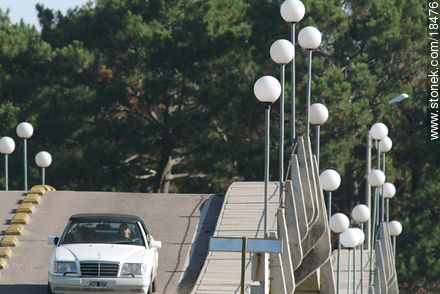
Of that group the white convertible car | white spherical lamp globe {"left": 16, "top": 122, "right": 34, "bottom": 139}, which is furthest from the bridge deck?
white spherical lamp globe {"left": 16, "top": 122, "right": 34, "bottom": 139}

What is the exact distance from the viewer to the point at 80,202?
25750 mm

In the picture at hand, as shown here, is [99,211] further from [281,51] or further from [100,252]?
[281,51]

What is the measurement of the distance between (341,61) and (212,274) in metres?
28.8

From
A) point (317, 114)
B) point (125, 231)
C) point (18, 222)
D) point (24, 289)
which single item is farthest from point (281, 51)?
point (18, 222)

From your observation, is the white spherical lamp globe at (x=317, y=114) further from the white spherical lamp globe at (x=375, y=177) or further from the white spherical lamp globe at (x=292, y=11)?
the white spherical lamp globe at (x=375, y=177)

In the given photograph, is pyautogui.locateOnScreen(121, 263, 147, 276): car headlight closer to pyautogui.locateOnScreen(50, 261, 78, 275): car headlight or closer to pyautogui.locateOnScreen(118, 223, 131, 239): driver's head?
pyautogui.locateOnScreen(50, 261, 78, 275): car headlight

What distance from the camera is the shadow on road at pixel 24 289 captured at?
56.1 ft

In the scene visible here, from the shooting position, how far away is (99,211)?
81.0 feet

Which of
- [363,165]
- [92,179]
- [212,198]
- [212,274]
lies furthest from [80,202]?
[363,165]

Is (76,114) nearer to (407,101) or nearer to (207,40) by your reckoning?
(207,40)

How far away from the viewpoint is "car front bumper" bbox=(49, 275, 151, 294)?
49.4 feet

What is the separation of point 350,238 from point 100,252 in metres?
11.7

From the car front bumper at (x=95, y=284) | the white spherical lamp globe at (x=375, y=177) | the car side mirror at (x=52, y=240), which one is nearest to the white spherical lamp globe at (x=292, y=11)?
the car front bumper at (x=95, y=284)

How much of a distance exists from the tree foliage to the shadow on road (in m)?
24.7
